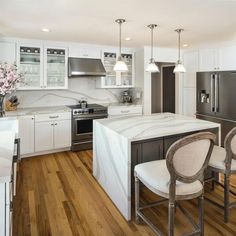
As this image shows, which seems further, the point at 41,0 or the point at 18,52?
the point at 18,52

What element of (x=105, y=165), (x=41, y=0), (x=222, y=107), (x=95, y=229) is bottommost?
(x=95, y=229)

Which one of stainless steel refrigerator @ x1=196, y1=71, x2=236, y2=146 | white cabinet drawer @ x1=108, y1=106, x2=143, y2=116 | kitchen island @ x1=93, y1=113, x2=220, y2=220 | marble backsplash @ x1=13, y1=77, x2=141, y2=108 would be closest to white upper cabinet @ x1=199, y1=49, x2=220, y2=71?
stainless steel refrigerator @ x1=196, y1=71, x2=236, y2=146

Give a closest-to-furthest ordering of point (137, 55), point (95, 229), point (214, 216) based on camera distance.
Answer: point (95, 229) → point (214, 216) → point (137, 55)

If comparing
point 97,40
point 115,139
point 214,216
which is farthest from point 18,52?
point 214,216

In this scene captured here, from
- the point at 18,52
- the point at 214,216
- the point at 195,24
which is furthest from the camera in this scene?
the point at 18,52

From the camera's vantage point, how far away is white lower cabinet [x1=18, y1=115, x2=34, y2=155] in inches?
159

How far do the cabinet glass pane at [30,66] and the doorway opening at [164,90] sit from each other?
315 centimetres

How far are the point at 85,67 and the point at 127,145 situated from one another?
2858mm

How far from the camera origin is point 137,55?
209 inches

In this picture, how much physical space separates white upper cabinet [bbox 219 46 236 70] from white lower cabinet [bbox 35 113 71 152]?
3.29 metres

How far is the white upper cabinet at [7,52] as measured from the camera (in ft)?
13.5

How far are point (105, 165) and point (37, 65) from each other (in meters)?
2.67

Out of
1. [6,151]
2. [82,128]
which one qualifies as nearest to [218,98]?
[82,128]

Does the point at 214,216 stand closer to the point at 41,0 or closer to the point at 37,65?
the point at 41,0
